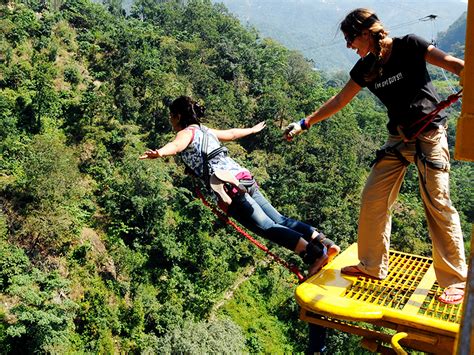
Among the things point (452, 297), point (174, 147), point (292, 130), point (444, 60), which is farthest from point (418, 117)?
point (174, 147)

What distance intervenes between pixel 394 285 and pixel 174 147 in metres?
1.63

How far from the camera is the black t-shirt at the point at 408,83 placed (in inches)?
106

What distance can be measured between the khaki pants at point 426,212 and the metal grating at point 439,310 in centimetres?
13

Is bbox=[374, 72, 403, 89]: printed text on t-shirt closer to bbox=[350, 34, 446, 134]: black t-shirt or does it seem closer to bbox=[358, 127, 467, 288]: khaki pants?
bbox=[350, 34, 446, 134]: black t-shirt

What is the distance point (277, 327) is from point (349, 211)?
8300 millimetres

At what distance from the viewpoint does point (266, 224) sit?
341 centimetres

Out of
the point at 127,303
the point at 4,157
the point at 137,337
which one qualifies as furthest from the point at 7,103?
the point at 137,337

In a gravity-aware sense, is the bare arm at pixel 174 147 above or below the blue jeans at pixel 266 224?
above

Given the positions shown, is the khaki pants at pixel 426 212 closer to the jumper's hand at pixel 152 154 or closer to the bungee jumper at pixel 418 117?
the bungee jumper at pixel 418 117

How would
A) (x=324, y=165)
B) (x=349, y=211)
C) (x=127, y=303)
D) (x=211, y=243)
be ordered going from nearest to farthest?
(x=127, y=303)
(x=211, y=243)
(x=349, y=211)
(x=324, y=165)

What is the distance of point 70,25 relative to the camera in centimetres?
3675

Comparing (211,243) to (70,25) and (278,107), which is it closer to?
(278,107)

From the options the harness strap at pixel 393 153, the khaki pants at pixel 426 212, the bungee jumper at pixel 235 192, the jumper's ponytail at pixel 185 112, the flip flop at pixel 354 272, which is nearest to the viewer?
the khaki pants at pixel 426 212

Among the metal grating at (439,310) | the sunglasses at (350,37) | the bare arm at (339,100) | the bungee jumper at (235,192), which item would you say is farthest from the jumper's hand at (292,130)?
the metal grating at (439,310)
